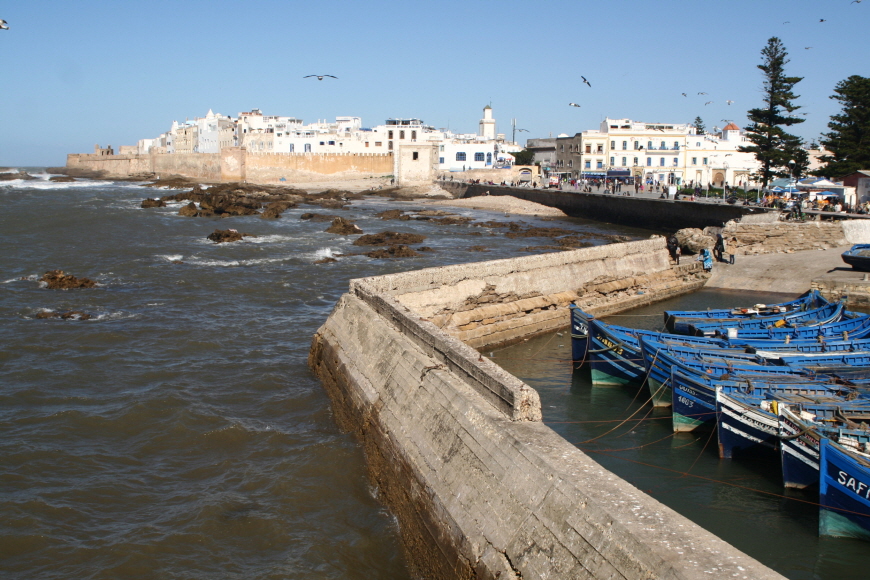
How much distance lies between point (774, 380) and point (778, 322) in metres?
4.55

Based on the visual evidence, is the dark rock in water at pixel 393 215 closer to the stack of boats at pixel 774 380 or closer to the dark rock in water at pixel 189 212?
the dark rock in water at pixel 189 212

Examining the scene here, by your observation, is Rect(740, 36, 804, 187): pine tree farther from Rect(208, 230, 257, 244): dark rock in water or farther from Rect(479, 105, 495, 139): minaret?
Rect(479, 105, 495, 139): minaret

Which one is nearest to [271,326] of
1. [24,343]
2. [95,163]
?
[24,343]

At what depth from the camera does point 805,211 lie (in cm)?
2867

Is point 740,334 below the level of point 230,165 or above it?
below

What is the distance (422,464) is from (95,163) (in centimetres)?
14394

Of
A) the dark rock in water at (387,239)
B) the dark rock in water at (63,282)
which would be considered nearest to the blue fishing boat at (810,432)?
the dark rock in water at (63,282)

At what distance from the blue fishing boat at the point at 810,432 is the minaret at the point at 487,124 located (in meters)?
101

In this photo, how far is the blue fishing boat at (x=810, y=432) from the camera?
332 inches

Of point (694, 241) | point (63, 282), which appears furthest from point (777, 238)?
point (63, 282)

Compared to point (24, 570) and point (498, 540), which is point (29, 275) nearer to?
point (24, 570)

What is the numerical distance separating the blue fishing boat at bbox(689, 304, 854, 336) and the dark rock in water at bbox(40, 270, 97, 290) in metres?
18.2

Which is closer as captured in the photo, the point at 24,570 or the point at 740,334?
the point at 24,570

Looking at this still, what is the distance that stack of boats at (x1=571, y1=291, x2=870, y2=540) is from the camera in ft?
26.3
